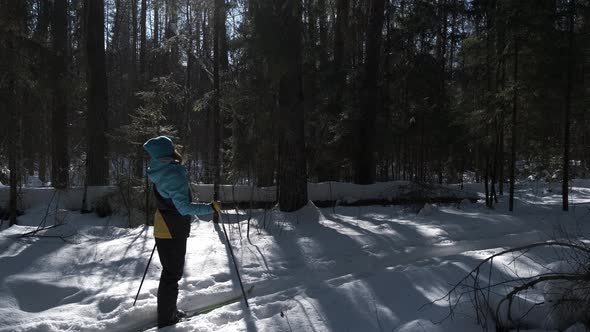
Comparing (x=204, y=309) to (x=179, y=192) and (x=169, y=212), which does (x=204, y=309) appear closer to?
(x=169, y=212)

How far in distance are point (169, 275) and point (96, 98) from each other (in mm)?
10600

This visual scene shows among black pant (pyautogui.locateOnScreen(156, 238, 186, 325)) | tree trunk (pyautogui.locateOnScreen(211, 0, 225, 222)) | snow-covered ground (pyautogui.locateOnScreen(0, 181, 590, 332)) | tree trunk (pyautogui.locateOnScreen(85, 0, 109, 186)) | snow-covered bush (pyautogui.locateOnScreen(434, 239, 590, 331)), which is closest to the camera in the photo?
snow-covered bush (pyautogui.locateOnScreen(434, 239, 590, 331))

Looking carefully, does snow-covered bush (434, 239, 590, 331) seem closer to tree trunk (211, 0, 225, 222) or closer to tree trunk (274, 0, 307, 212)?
tree trunk (274, 0, 307, 212)

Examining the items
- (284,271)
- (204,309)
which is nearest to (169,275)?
(204,309)

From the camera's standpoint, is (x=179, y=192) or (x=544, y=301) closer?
(x=544, y=301)

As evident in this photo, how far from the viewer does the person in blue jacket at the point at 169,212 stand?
4.16m

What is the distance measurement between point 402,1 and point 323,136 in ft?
19.0

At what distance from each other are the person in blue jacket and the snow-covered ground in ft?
1.07

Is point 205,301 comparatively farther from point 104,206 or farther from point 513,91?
point 513,91

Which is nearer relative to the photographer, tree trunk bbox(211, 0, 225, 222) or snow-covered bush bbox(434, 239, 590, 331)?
snow-covered bush bbox(434, 239, 590, 331)

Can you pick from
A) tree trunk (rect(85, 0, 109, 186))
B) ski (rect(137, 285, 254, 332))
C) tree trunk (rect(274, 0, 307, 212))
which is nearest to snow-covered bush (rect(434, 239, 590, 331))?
ski (rect(137, 285, 254, 332))

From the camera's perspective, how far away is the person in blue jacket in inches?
164

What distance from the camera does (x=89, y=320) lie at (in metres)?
4.34

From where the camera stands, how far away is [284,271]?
19.6 ft
